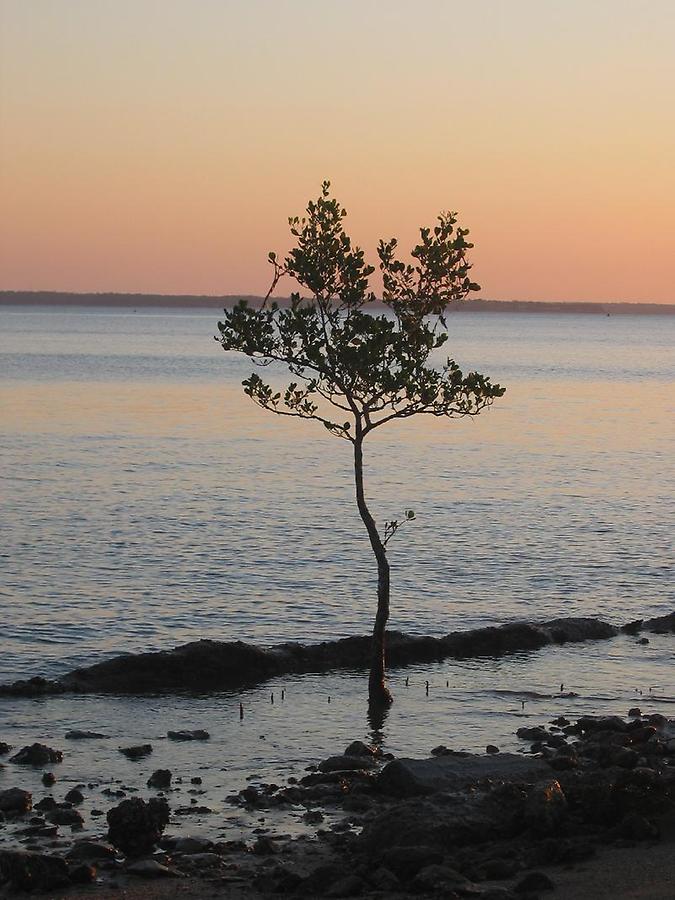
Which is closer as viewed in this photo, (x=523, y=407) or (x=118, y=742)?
(x=118, y=742)

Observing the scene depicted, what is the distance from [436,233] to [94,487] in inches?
1807

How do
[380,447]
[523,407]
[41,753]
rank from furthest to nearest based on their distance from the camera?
[523,407] < [380,447] < [41,753]

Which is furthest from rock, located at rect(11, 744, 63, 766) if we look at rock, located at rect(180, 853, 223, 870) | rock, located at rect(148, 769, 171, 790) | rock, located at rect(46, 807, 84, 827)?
rock, located at rect(180, 853, 223, 870)

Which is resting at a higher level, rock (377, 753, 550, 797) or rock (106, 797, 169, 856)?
rock (377, 753, 550, 797)

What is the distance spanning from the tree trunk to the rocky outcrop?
367cm

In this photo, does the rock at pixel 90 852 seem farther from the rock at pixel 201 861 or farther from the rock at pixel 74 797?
the rock at pixel 74 797

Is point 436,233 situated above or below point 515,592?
above

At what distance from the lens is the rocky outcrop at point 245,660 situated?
3675 centimetres

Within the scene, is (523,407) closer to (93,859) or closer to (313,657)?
(313,657)

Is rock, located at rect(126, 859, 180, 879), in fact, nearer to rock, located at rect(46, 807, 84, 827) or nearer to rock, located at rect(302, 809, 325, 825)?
rock, located at rect(46, 807, 84, 827)

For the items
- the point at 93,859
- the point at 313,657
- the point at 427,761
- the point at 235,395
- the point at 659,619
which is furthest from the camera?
the point at 235,395

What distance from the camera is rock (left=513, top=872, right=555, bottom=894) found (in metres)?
20.3

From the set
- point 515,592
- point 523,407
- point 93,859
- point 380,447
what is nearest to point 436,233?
point 93,859

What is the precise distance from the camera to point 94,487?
76250 millimetres
